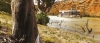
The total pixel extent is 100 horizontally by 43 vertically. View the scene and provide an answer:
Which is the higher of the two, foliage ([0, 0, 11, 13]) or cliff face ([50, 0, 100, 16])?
foliage ([0, 0, 11, 13])

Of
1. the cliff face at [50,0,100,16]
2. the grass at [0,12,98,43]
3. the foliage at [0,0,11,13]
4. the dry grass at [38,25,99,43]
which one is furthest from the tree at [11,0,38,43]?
the cliff face at [50,0,100,16]

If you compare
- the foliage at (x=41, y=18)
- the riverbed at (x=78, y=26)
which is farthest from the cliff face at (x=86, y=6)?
the foliage at (x=41, y=18)

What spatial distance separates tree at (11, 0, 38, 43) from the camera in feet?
36.2

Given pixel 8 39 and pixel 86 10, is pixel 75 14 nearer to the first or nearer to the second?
pixel 86 10

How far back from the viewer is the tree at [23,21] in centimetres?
1103

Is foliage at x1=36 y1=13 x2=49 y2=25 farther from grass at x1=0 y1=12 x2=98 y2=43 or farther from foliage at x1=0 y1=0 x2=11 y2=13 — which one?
grass at x1=0 y1=12 x2=98 y2=43

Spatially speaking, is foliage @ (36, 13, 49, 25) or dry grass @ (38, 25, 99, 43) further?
foliage @ (36, 13, 49, 25)

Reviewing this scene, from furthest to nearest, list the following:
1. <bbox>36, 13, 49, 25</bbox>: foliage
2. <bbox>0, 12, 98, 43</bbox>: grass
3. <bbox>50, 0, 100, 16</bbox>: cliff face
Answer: <bbox>50, 0, 100, 16</bbox>: cliff face < <bbox>36, 13, 49, 25</bbox>: foliage < <bbox>0, 12, 98, 43</bbox>: grass

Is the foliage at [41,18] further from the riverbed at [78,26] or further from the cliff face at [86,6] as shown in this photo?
the cliff face at [86,6]

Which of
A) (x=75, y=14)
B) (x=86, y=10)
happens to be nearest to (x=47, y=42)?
(x=75, y=14)

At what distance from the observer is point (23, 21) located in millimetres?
11203

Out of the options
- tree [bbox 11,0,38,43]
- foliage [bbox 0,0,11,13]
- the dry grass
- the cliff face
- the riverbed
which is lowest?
the cliff face

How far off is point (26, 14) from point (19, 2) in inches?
23.6

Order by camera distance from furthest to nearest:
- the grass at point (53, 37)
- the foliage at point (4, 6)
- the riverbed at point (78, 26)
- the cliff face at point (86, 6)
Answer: the cliff face at point (86, 6) → the riverbed at point (78, 26) → the foliage at point (4, 6) → the grass at point (53, 37)
